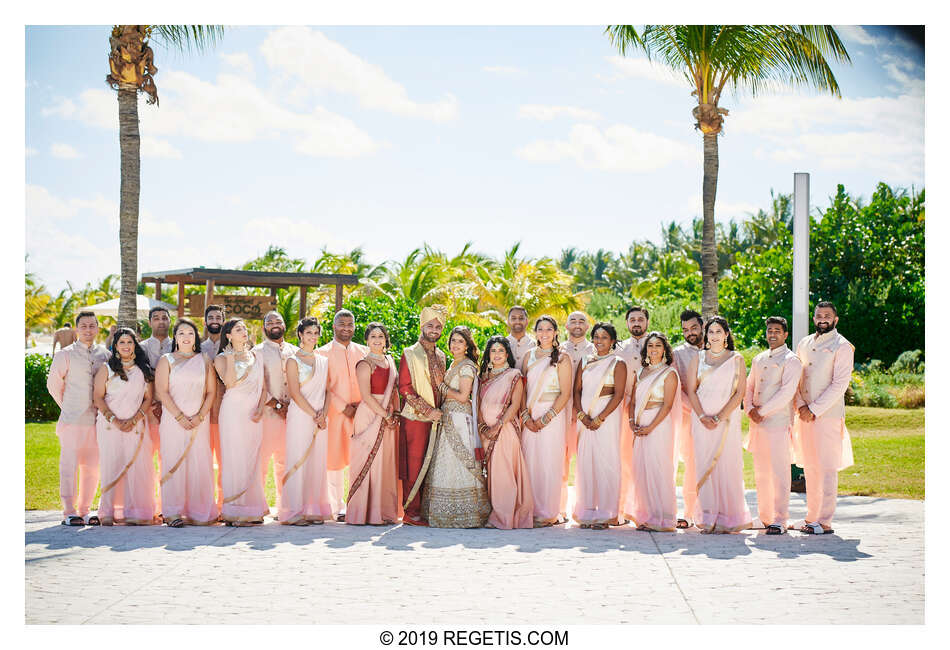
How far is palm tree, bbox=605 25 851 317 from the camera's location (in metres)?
10.3

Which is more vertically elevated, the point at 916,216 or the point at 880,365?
the point at 916,216

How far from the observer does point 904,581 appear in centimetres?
577

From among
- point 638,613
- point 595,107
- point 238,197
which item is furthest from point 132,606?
point 238,197

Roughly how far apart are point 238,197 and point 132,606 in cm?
4057

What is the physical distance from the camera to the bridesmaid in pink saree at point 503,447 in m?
7.29

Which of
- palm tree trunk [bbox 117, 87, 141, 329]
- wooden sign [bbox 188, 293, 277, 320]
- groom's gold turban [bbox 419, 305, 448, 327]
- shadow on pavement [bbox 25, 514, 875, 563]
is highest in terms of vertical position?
palm tree trunk [bbox 117, 87, 141, 329]

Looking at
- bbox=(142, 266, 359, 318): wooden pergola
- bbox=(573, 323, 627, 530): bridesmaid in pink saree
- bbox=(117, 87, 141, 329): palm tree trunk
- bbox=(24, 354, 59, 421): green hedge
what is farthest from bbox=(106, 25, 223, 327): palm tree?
bbox=(24, 354, 59, 421): green hedge

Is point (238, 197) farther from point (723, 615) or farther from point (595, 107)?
point (723, 615)

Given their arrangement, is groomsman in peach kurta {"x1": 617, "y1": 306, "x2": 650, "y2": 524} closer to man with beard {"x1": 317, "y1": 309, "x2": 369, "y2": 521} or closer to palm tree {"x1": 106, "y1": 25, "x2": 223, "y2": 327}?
man with beard {"x1": 317, "y1": 309, "x2": 369, "y2": 521}

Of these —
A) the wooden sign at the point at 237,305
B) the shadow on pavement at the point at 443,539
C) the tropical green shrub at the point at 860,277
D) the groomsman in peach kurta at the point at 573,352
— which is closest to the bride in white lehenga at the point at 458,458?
the shadow on pavement at the point at 443,539

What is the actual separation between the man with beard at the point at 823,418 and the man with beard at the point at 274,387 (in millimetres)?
4252

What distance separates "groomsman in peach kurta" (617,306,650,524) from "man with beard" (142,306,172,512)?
3.90 meters

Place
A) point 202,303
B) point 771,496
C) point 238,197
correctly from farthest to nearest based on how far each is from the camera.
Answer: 1. point 238,197
2. point 202,303
3. point 771,496

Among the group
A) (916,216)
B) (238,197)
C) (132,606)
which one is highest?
(238,197)
